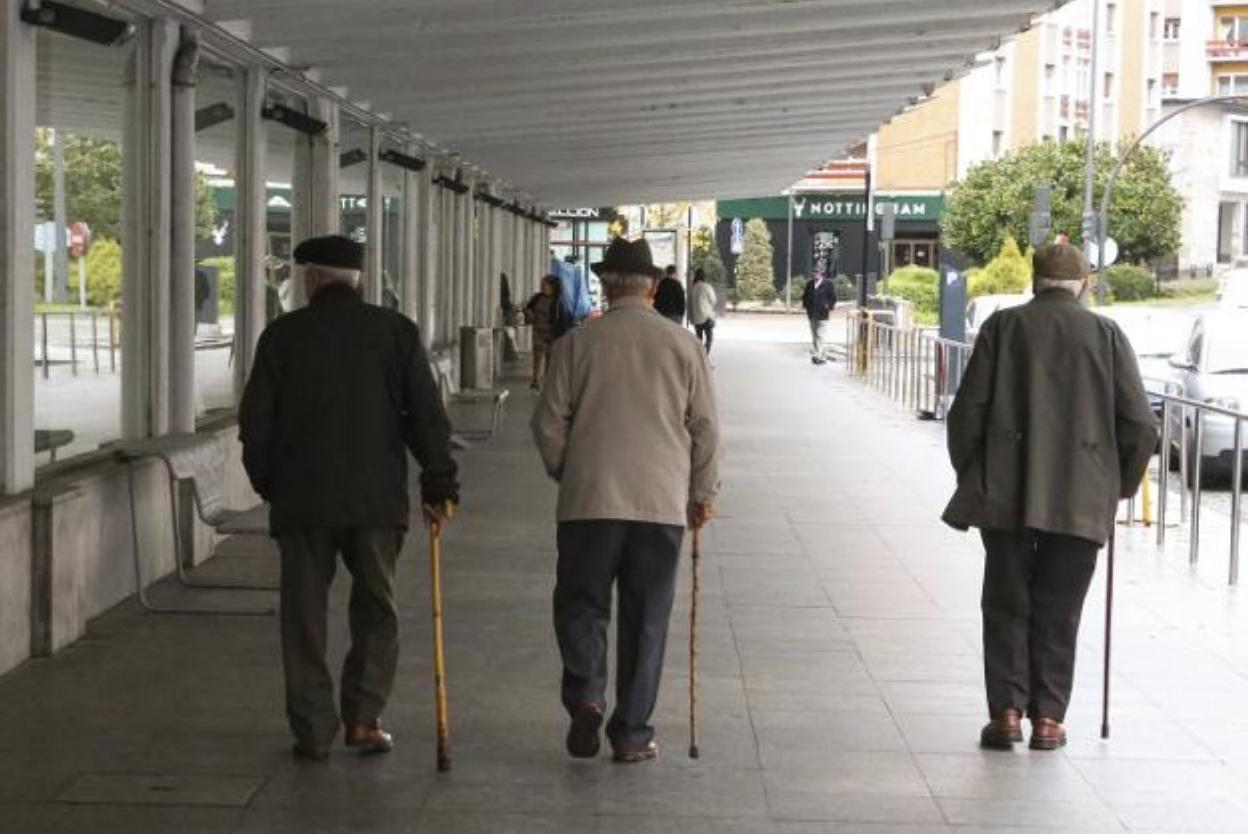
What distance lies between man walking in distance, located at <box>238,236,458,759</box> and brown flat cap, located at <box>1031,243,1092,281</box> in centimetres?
222

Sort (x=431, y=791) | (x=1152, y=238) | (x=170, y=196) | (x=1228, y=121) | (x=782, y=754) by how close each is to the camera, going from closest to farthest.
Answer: (x=431, y=791)
(x=782, y=754)
(x=170, y=196)
(x=1152, y=238)
(x=1228, y=121)

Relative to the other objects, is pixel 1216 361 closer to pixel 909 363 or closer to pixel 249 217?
pixel 909 363

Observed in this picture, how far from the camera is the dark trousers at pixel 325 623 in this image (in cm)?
667

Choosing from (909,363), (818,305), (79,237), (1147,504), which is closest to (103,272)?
(79,237)

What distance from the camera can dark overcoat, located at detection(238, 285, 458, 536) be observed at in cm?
659

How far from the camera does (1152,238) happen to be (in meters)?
66.5

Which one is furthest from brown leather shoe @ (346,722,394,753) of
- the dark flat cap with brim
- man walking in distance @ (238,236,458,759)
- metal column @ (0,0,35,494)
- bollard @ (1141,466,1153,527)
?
bollard @ (1141,466,1153,527)

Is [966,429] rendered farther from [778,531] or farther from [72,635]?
[778,531]

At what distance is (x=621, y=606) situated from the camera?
6730mm

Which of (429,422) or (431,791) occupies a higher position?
(429,422)

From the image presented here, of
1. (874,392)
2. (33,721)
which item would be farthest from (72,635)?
(874,392)

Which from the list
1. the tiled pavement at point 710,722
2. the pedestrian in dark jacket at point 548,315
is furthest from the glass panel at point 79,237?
the pedestrian in dark jacket at point 548,315

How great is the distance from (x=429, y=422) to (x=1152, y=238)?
2466 inches

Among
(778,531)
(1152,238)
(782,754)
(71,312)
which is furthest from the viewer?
(1152,238)
